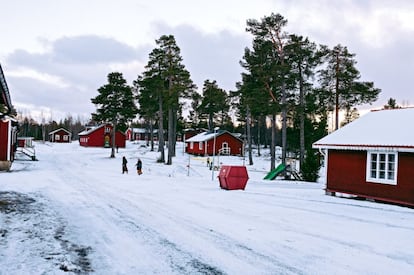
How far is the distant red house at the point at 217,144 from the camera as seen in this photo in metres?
59.1

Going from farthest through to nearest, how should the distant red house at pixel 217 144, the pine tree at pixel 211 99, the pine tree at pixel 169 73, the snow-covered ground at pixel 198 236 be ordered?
the pine tree at pixel 211 99, the distant red house at pixel 217 144, the pine tree at pixel 169 73, the snow-covered ground at pixel 198 236

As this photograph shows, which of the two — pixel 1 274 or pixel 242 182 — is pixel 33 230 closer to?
pixel 1 274

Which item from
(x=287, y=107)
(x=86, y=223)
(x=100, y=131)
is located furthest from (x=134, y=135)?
(x=86, y=223)

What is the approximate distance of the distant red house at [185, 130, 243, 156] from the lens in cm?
5906

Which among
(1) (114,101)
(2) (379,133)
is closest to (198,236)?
(2) (379,133)

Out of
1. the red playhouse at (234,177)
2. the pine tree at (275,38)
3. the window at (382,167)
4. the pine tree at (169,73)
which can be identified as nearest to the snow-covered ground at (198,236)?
the window at (382,167)

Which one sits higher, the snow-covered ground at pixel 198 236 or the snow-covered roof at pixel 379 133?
the snow-covered roof at pixel 379 133

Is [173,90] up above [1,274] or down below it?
above

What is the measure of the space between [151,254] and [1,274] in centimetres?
254

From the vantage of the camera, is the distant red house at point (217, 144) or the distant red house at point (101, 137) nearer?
the distant red house at point (217, 144)

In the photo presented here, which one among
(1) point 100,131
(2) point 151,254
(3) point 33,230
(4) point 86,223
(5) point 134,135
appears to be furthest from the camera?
(5) point 134,135

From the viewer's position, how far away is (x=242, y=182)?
1958 centimetres

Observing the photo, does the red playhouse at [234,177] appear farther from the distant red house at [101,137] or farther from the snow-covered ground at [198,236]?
the distant red house at [101,137]

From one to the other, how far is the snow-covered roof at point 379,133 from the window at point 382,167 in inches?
18.5
